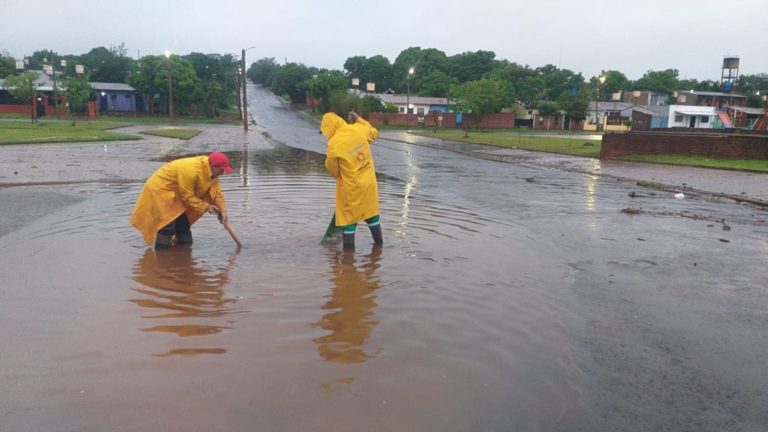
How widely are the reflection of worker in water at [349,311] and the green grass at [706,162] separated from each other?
15.8 meters

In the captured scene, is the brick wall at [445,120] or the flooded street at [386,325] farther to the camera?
the brick wall at [445,120]

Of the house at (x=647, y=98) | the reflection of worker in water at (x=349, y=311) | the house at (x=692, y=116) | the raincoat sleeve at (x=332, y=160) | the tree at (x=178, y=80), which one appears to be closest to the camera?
the reflection of worker in water at (x=349, y=311)

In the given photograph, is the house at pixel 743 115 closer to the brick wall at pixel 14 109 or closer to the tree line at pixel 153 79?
the tree line at pixel 153 79

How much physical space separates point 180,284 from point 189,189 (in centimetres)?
131

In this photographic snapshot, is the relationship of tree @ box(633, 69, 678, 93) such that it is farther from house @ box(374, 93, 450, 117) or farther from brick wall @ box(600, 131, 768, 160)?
brick wall @ box(600, 131, 768, 160)

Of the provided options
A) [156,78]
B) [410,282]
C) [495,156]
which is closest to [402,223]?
[410,282]

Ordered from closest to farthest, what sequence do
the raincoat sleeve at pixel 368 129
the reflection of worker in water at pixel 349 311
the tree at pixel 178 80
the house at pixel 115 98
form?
the reflection of worker in water at pixel 349 311, the raincoat sleeve at pixel 368 129, the tree at pixel 178 80, the house at pixel 115 98

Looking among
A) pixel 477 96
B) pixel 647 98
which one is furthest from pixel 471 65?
pixel 477 96

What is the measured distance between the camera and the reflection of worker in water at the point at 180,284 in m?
4.76

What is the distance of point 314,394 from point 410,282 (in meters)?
2.35

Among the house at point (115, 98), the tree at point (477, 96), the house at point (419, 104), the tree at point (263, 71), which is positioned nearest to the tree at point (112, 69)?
the house at point (115, 98)

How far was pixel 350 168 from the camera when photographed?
20.8 feet

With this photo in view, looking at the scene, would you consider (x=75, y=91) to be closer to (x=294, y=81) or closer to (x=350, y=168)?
(x=294, y=81)

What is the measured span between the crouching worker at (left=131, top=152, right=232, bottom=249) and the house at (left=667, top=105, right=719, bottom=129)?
65690 mm
